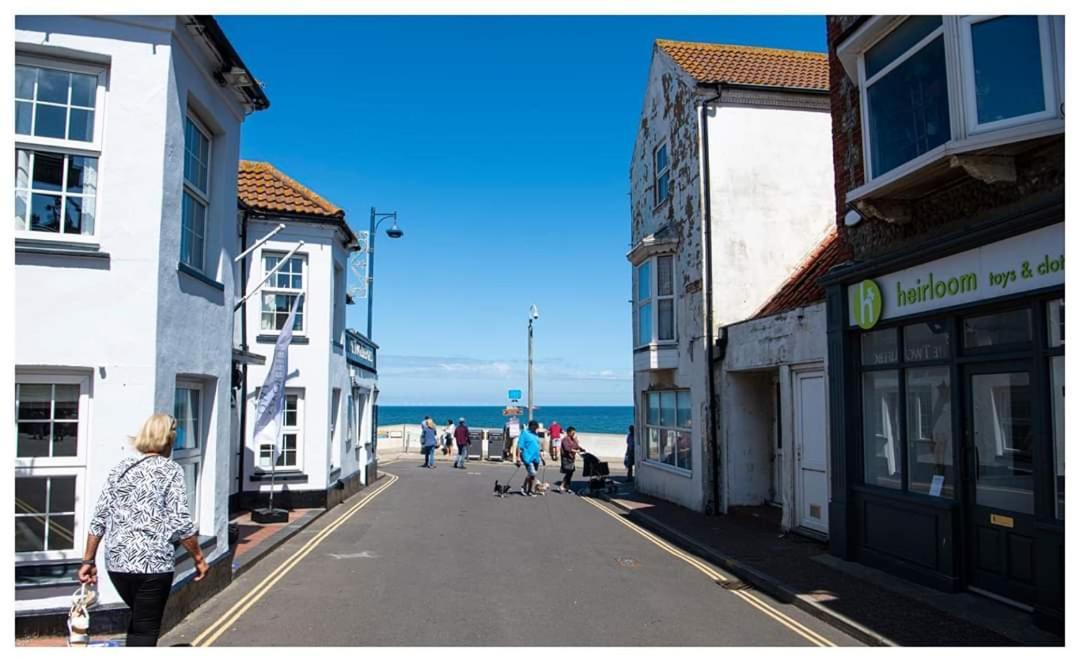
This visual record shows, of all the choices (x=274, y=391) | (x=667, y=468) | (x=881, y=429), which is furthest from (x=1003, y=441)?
(x=274, y=391)

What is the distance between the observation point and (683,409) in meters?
17.1

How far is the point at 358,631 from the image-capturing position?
7207 millimetres

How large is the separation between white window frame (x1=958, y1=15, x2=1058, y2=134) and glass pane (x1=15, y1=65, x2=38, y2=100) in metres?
8.74

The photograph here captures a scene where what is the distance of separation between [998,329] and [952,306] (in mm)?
585

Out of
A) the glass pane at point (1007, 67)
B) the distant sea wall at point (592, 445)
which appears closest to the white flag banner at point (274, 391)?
the glass pane at point (1007, 67)

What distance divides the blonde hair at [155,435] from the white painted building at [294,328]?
1061 cm

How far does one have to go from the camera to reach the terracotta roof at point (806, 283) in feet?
42.8

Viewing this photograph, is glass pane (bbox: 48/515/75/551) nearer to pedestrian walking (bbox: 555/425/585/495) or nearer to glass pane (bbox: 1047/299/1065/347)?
glass pane (bbox: 1047/299/1065/347)

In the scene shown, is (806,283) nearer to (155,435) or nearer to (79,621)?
(155,435)

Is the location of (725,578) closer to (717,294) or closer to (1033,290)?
(1033,290)

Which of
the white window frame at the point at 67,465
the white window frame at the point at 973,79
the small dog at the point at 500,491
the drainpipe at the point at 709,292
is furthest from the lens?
the small dog at the point at 500,491

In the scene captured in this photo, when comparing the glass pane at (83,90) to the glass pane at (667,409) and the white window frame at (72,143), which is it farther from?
the glass pane at (667,409)

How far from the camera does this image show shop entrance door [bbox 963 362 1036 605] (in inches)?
298

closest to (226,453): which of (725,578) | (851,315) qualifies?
(725,578)
